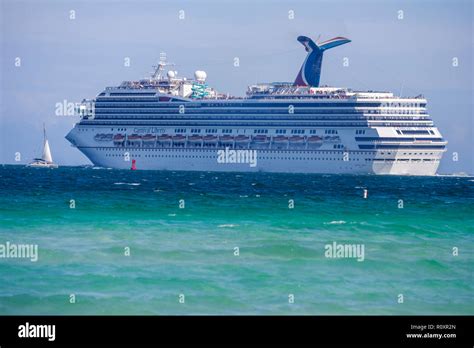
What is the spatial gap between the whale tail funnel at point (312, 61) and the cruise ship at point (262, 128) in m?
0.12

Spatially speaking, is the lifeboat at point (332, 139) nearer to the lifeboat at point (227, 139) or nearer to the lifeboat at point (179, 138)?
the lifeboat at point (227, 139)

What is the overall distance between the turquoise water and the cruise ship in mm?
57449

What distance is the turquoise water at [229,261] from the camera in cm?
2181

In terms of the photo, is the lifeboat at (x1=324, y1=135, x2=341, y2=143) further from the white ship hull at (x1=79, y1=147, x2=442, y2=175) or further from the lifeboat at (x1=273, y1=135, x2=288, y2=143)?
the lifeboat at (x1=273, y1=135, x2=288, y2=143)

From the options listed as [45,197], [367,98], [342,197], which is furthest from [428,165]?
[45,197]

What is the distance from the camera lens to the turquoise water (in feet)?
71.6

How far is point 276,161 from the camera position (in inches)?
4119

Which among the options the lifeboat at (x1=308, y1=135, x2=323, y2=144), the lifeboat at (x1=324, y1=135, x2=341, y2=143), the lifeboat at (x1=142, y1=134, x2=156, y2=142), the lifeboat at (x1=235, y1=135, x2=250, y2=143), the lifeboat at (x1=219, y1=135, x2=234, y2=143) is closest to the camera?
the lifeboat at (x1=324, y1=135, x2=341, y2=143)

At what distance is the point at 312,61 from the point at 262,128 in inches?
584

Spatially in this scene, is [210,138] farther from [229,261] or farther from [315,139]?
[229,261]
